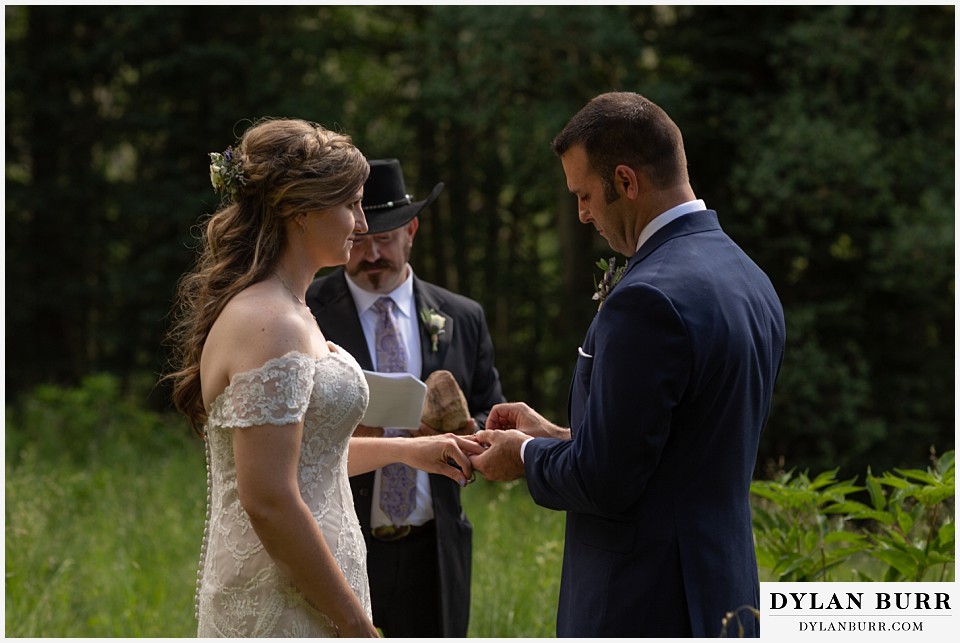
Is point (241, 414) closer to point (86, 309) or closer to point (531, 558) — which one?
point (531, 558)

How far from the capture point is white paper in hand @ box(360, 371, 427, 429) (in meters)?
3.37

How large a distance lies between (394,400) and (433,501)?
75 centimetres

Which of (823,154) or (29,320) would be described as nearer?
(823,154)

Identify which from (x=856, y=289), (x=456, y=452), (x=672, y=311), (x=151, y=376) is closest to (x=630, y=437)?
(x=672, y=311)

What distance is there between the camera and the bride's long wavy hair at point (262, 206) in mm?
2684

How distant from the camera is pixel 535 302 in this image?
14141 mm

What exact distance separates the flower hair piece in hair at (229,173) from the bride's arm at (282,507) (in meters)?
0.69

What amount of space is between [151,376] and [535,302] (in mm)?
5392

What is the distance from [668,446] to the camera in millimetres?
2555

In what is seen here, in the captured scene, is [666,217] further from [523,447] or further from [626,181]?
[523,447]

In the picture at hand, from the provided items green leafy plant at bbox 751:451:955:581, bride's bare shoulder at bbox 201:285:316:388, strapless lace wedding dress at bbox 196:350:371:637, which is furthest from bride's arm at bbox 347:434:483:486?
green leafy plant at bbox 751:451:955:581

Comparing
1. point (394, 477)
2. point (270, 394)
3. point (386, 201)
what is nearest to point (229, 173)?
point (270, 394)

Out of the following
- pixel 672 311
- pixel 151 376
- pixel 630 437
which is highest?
pixel 672 311

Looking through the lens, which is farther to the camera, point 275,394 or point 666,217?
point 666,217
